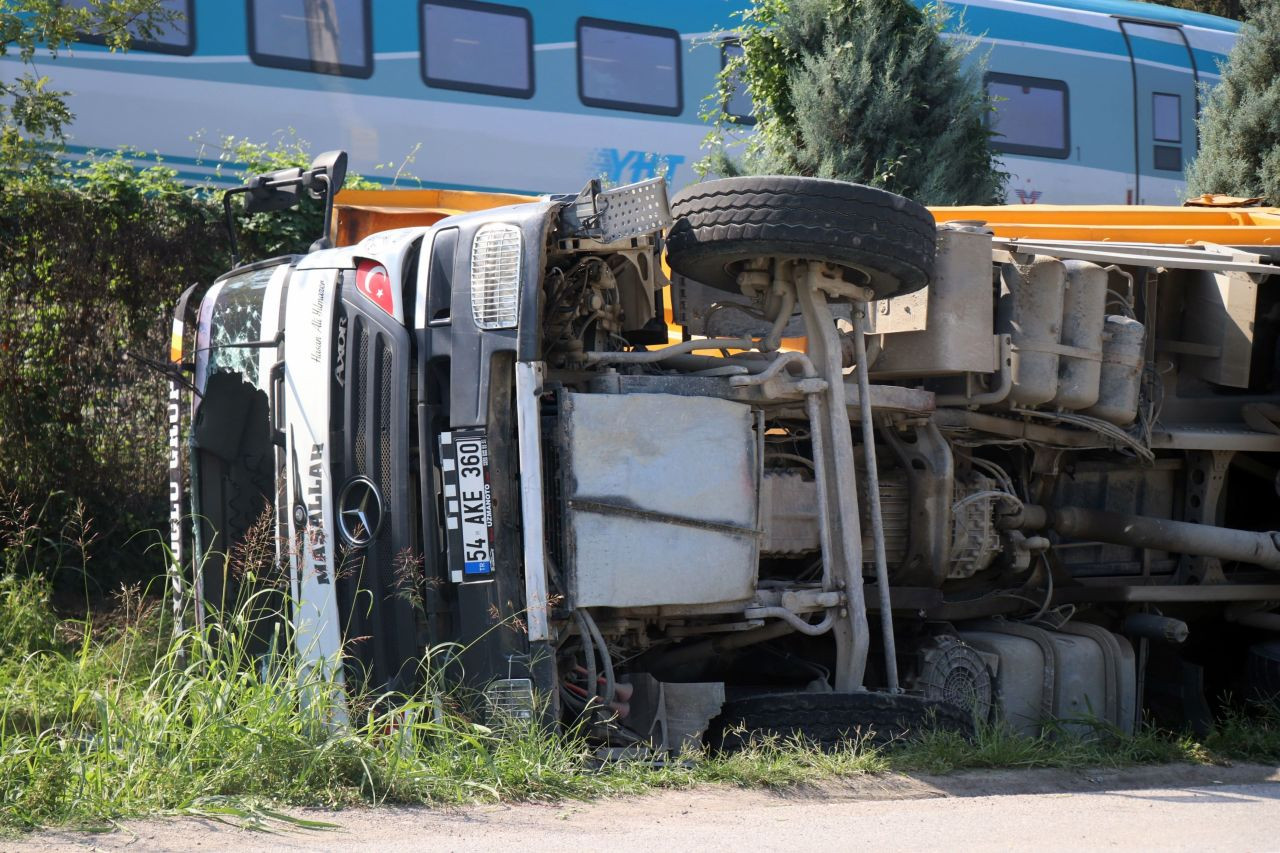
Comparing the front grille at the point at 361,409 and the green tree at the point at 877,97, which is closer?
the front grille at the point at 361,409

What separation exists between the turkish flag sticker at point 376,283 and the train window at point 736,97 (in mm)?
7539

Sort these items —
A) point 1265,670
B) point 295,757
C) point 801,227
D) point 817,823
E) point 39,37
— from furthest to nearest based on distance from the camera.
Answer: point 39,37, point 1265,670, point 801,227, point 295,757, point 817,823

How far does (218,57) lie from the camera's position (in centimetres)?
1046

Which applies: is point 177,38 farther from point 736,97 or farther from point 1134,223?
point 1134,223

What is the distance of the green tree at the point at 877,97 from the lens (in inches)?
386

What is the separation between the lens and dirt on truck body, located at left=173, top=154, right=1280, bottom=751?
14.3 feet

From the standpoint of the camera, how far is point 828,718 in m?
4.52

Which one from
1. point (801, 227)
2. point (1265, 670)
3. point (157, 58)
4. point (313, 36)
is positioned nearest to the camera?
point (801, 227)

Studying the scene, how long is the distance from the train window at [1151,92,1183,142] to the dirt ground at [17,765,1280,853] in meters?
11.6

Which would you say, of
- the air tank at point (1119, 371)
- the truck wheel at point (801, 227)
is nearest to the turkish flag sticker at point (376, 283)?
the truck wheel at point (801, 227)

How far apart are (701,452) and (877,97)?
6016mm

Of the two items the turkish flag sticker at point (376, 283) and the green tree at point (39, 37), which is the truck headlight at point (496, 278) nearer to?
the turkish flag sticker at point (376, 283)

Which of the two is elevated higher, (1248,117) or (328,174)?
(1248,117)

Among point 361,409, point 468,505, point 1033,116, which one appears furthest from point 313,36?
point 468,505
